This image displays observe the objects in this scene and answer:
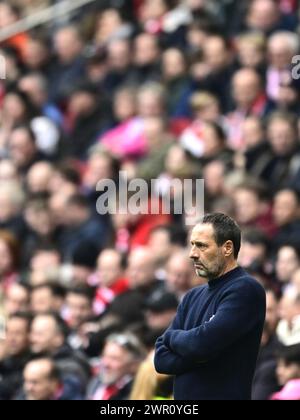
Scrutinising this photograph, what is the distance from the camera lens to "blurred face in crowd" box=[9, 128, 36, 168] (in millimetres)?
13664

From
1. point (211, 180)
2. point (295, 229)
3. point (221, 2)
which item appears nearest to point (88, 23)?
point (221, 2)

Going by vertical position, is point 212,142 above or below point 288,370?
above

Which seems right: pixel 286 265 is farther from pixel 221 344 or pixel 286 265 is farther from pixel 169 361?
pixel 221 344

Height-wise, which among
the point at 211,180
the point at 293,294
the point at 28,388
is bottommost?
the point at 28,388

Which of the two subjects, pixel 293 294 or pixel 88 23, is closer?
pixel 293 294

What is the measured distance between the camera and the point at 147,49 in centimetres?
1370

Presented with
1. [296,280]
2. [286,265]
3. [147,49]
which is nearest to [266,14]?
[147,49]

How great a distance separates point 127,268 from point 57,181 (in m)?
2.14

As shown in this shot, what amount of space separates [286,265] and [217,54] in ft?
12.0

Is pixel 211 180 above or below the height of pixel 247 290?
above

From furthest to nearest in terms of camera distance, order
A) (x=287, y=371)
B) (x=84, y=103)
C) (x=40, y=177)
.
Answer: (x=84, y=103)
(x=40, y=177)
(x=287, y=371)

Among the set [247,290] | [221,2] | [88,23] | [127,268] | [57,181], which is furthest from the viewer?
[88,23]

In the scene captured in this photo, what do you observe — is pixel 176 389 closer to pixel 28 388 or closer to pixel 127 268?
pixel 28 388

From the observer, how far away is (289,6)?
1300cm
